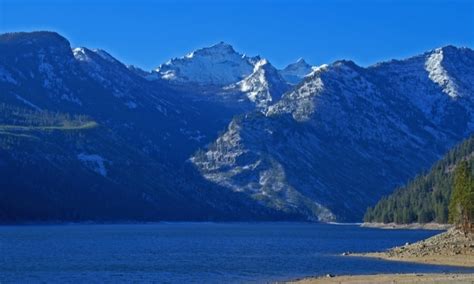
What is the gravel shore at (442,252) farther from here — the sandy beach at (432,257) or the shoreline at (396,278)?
the shoreline at (396,278)

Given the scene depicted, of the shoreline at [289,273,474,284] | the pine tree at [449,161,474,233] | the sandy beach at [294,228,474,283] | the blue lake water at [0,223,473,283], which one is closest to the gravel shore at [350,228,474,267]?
the sandy beach at [294,228,474,283]

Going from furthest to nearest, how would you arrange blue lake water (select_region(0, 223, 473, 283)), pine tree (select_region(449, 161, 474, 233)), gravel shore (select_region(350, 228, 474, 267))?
pine tree (select_region(449, 161, 474, 233)) < gravel shore (select_region(350, 228, 474, 267)) < blue lake water (select_region(0, 223, 473, 283))

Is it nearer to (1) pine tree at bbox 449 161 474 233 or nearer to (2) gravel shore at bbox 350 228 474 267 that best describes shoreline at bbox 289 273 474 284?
(2) gravel shore at bbox 350 228 474 267

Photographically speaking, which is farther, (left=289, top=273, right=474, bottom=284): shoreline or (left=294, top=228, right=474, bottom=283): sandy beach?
(left=294, top=228, right=474, bottom=283): sandy beach

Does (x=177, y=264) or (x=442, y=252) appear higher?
(x=442, y=252)

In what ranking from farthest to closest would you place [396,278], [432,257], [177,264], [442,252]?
[177,264]
[442,252]
[432,257]
[396,278]

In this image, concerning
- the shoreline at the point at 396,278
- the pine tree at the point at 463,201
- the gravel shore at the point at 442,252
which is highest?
the pine tree at the point at 463,201

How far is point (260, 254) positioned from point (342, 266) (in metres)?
34.5

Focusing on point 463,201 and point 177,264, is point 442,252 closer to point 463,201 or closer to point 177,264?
point 463,201

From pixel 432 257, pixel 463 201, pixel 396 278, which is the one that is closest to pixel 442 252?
pixel 432 257

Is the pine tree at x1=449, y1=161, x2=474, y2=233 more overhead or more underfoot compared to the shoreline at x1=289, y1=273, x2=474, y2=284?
more overhead

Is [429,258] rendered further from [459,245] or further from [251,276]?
[251,276]

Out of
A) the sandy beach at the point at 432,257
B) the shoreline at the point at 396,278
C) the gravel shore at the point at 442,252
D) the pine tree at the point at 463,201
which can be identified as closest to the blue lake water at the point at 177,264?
the gravel shore at the point at 442,252

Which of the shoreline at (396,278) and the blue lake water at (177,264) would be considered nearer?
the shoreline at (396,278)
